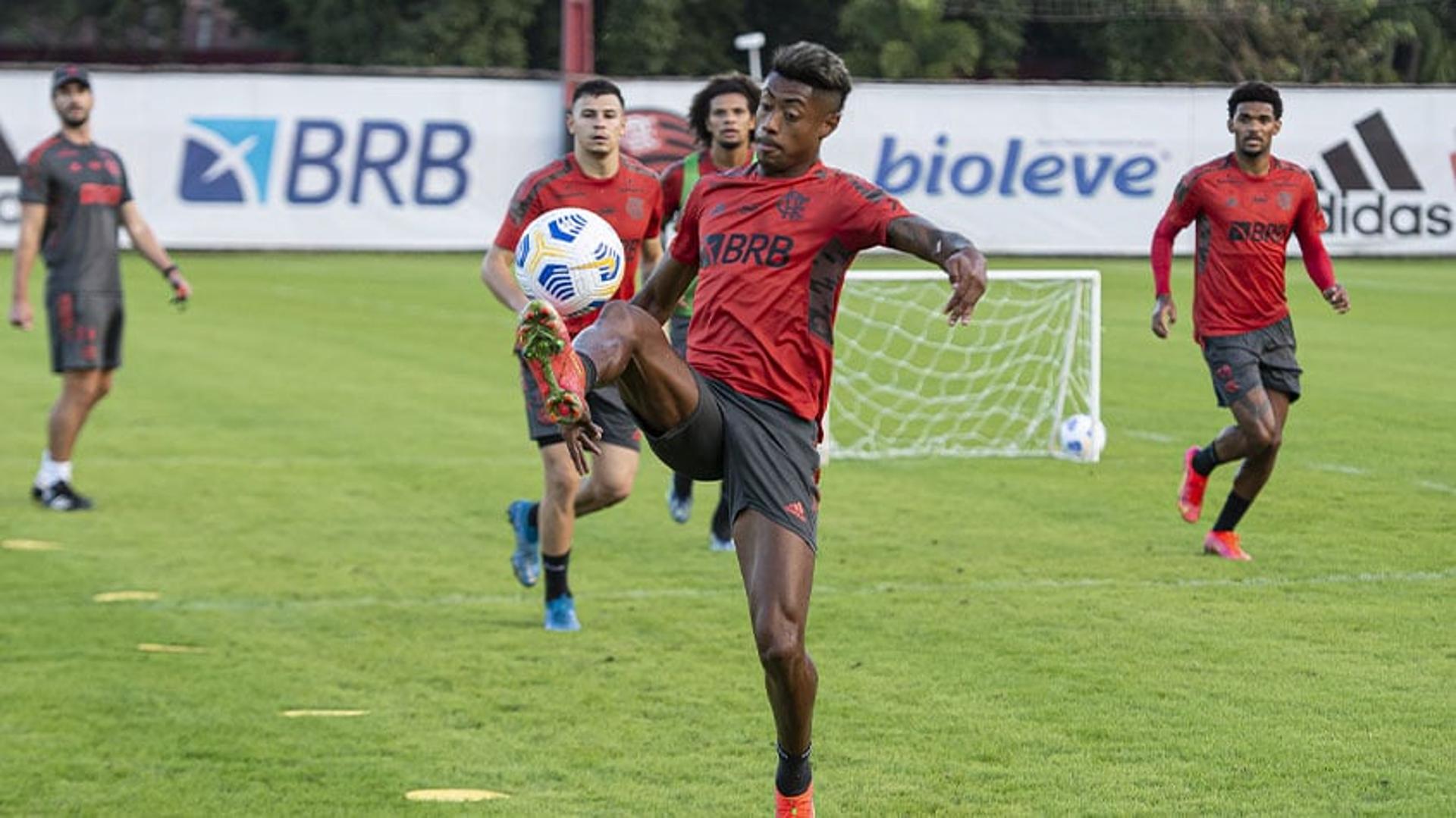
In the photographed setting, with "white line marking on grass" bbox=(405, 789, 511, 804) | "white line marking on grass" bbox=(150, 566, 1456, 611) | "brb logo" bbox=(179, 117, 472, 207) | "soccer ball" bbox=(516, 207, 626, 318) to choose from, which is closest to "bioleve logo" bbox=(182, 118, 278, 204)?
"brb logo" bbox=(179, 117, 472, 207)

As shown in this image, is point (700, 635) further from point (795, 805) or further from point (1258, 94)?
point (1258, 94)

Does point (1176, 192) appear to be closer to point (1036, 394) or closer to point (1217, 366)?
point (1217, 366)

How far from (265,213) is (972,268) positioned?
27.2 m

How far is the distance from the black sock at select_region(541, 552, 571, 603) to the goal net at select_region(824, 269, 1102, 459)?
4.25 m

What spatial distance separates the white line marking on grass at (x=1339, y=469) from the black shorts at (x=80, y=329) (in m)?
6.96

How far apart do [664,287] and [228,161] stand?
26070 mm

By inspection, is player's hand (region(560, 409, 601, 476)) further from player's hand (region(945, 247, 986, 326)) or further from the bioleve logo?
the bioleve logo

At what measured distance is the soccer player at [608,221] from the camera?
922 cm

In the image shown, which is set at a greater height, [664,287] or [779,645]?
[664,287]

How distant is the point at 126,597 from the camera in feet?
33.1

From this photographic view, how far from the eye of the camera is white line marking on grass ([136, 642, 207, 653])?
8875mm

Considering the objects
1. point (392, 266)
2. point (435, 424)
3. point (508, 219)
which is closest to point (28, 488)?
point (435, 424)

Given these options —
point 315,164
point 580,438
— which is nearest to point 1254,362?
point 580,438

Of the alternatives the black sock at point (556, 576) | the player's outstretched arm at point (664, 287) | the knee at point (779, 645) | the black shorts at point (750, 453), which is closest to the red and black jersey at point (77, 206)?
the black sock at point (556, 576)
